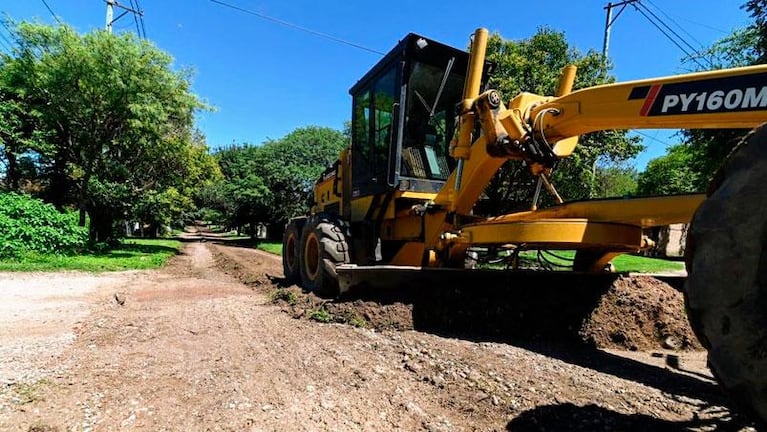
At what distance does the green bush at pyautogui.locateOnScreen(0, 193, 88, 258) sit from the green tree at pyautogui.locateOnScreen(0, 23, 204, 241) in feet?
6.84

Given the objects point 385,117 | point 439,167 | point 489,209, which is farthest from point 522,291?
point 385,117

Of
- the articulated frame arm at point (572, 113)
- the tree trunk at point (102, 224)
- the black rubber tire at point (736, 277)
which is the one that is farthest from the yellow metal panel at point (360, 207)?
the tree trunk at point (102, 224)

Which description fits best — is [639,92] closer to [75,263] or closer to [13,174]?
[75,263]

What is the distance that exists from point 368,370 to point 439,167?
3.35m

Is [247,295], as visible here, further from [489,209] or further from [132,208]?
[132,208]

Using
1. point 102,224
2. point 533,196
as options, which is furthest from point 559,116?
point 102,224

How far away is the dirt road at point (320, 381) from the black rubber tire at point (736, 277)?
116 cm

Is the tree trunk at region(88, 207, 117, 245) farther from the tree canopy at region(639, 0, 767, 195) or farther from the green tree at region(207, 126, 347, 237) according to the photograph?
the tree canopy at region(639, 0, 767, 195)

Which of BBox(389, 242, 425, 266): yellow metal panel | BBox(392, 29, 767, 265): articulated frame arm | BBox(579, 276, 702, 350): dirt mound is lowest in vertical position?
BBox(579, 276, 702, 350): dirt mound

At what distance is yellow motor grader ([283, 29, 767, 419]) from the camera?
4.64 feet

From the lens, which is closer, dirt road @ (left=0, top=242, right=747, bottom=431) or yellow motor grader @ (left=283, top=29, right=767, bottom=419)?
yellow motor grader @ (left=283, top=29, right=767, bottom=419)

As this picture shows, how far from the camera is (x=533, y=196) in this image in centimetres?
526

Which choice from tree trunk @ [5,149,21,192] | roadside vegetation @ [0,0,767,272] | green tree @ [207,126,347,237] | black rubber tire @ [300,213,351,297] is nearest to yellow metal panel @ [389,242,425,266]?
black rubber tire @ [300,213,351,297]

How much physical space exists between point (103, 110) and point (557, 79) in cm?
1525
